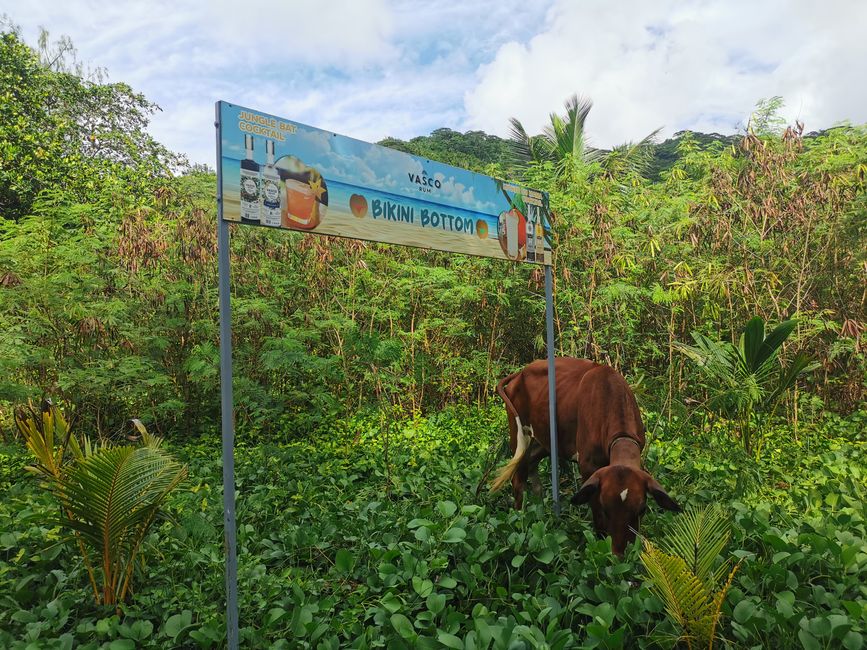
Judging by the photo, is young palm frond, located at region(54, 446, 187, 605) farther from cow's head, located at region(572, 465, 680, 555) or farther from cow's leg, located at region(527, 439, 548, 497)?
cow's leg, located at region(527, 439, 548, 497)

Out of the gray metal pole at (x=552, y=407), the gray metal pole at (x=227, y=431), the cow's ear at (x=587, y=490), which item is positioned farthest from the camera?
the gray metal pole at (x=552, y=407)

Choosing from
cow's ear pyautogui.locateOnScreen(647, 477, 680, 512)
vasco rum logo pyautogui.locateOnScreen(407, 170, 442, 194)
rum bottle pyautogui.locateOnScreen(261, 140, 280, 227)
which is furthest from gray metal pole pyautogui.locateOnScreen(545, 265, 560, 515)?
rum bottle pyautogui.locateOnScreen(261, 140, 280, 227)

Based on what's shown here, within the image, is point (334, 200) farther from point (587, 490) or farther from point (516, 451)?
point (516, 451)

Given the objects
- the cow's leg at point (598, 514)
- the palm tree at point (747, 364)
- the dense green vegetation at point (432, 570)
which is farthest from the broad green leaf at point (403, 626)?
the palm tree at point (747, 364)

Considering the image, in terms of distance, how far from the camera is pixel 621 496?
288 cm

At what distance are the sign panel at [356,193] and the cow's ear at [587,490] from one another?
58.1 inches

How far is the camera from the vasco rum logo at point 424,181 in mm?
3041

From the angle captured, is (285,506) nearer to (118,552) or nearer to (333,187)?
(118,552)

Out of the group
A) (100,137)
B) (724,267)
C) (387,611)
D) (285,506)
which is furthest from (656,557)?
(100,137)

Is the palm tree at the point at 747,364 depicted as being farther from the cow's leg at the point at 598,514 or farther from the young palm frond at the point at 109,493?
the young palm frond at the point at 109,493

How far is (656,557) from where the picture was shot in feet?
7.61

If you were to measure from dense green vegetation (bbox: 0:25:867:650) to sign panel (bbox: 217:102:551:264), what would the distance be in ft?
5.28

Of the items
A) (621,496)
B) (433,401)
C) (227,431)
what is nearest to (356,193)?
(227,431)

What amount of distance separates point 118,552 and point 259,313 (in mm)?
3524
